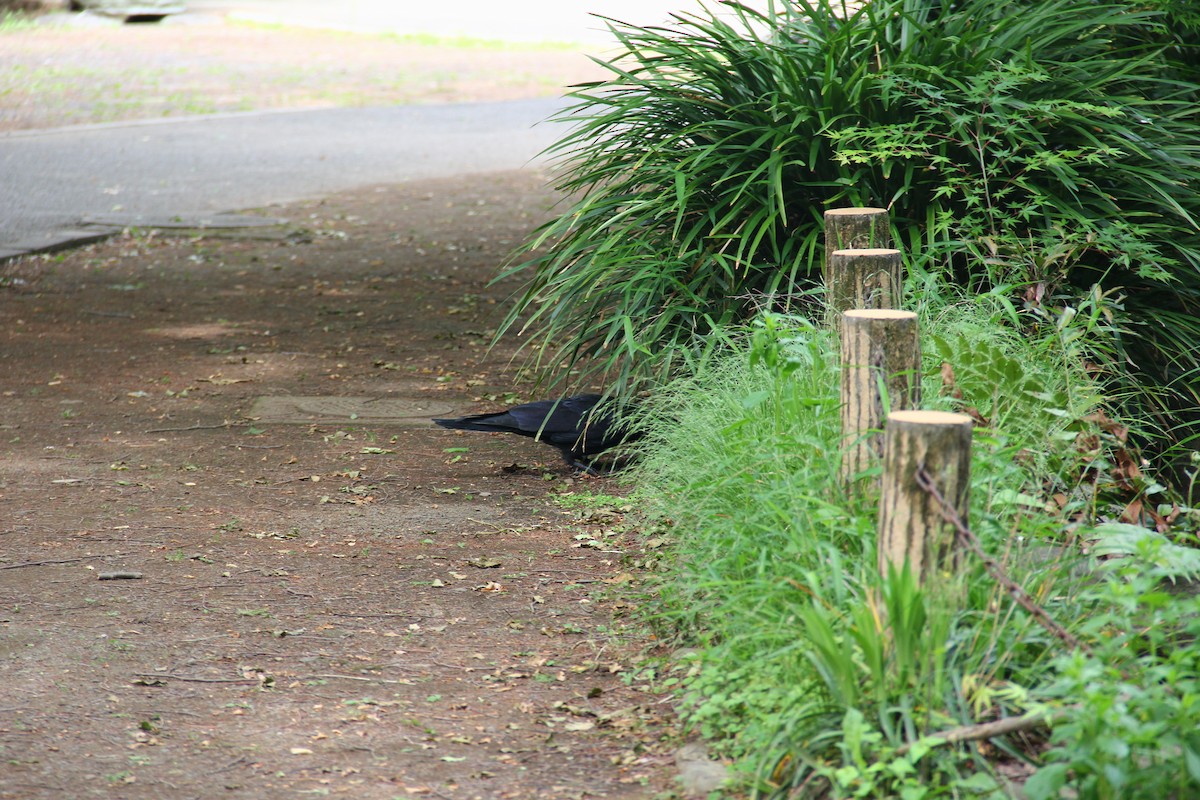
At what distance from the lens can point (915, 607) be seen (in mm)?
2385

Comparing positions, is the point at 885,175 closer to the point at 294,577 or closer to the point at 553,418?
the point at 553,418

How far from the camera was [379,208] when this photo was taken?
10508 mm

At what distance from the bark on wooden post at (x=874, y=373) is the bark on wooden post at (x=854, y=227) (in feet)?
3.57

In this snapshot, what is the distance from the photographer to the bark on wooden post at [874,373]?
298 centimetres

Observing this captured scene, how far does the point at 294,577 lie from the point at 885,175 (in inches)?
99.3

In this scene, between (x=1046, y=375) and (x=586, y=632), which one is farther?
(x=1046, y=375)

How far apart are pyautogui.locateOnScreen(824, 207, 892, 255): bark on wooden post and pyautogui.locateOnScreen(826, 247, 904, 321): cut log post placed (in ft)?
1.44

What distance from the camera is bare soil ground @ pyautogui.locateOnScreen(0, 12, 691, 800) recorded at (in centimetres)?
283

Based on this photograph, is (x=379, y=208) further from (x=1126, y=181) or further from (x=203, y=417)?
(x=1126, y=181)

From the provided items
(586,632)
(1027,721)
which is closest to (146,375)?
(586,632)

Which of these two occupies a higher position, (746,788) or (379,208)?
(379,208)

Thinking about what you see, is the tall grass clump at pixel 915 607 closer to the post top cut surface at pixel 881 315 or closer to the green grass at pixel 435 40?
the post top cut surface at pixel 881 315

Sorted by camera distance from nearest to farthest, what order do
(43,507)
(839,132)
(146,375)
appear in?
(43,507)
(839,132)
(146,375)

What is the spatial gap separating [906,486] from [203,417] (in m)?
3.81
